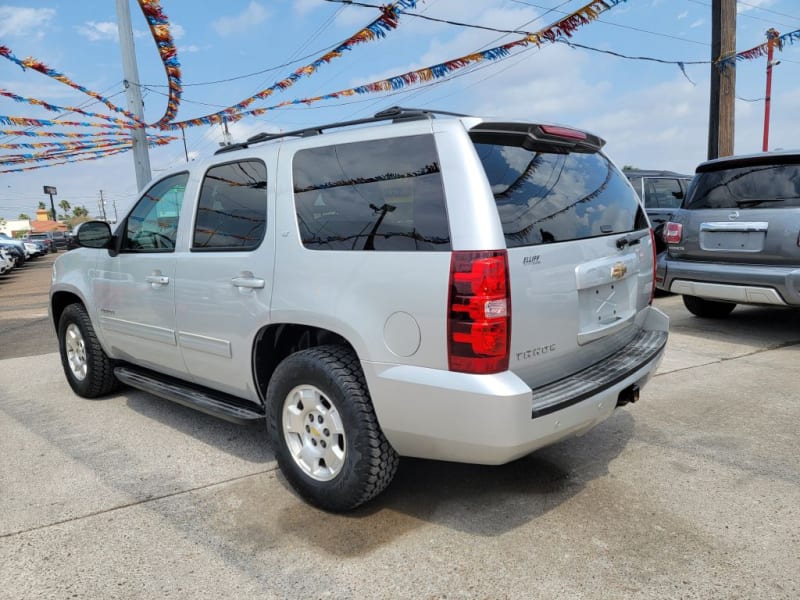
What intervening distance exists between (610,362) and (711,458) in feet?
3.25

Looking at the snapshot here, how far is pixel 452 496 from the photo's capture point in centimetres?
300


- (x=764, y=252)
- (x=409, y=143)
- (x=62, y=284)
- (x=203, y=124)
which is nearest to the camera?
(x=409, y=143)

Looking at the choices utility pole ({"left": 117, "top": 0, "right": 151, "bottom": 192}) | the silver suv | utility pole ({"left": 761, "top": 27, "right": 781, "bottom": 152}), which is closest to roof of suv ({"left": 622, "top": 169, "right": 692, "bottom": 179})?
utility pole ({"left": 761, "top": 27, "right": 781, "bottom": 152})

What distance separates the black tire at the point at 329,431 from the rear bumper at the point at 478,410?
0.34 feet

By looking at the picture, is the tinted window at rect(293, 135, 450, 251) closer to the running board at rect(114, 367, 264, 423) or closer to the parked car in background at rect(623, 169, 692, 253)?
the running board at rect(114, 367, 264, 423)

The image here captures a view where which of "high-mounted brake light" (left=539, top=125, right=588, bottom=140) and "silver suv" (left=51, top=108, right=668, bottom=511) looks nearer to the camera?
"silver suv" (left=51, top=108, right=668, bottom=511)

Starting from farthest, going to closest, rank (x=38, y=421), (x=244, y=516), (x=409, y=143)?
(x=38, y=421) < (x=244, y=516) < (x=409, y=143)

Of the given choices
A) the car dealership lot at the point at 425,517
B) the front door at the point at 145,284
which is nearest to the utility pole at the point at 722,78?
the car dealership lot at the point at 425,517

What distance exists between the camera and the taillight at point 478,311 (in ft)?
7.48

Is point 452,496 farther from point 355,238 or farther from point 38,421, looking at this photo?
point 38,421

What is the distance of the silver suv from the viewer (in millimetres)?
2338

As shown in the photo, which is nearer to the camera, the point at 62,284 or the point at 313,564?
the point at 313,564

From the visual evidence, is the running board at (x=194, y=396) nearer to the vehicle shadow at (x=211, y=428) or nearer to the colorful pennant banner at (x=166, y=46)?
the vehicle shadow at (x=211, y=428)

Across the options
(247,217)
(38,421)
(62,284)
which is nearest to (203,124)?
(62,284)
